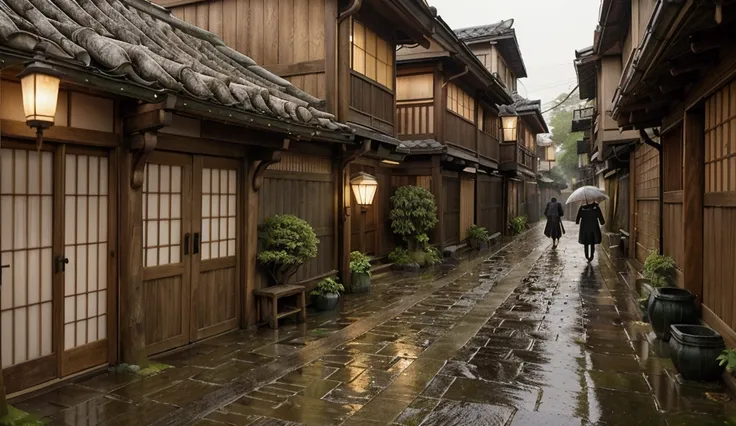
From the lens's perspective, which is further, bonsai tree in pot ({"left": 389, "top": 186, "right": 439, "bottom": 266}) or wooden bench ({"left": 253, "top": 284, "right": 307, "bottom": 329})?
bonsai tree in pot ({"left": 389, "top": 186, "right": 439, "bottom": 266})

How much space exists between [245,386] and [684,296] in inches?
241

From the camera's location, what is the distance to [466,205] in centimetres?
2181

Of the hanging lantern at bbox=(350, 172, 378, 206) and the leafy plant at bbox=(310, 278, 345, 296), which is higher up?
the hanging lantern at bbox=(350, 172, 378, 206)

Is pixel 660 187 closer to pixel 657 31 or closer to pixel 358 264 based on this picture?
pixel 358 264

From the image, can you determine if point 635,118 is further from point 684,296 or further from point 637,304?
point 684,296

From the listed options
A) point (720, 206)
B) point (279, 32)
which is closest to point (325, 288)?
point (279, 32)

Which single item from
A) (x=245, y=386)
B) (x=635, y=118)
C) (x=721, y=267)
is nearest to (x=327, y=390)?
(x=245, y=386)

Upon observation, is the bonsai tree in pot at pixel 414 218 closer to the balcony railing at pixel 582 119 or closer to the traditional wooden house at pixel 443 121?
the traditional wooden house at pixel 443 121

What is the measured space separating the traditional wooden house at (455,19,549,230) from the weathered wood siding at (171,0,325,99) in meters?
15.7

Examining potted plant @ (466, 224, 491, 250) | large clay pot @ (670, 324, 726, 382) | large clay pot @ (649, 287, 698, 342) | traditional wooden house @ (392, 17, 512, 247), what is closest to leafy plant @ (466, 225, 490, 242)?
potted plant @ (466, 224, 491, 250)

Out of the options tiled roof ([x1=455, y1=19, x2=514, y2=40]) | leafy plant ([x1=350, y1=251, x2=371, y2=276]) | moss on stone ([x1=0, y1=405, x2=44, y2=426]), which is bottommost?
moss on stone ([x1=0, y1=405, x2=44, y2=426])

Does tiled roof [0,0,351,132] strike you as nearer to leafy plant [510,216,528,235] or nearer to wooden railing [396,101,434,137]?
wooden railing [396,101,434,137]

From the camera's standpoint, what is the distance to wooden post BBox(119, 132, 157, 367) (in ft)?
21.0

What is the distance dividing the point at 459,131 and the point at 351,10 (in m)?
9.70
